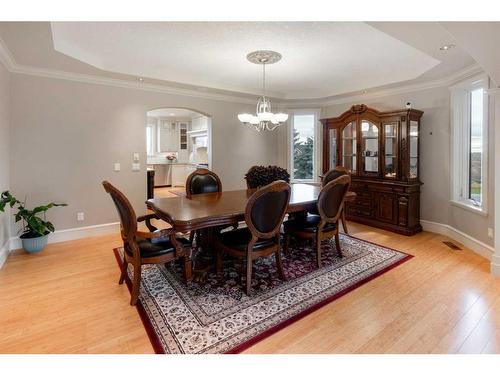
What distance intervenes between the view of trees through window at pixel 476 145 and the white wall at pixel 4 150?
19.3ft

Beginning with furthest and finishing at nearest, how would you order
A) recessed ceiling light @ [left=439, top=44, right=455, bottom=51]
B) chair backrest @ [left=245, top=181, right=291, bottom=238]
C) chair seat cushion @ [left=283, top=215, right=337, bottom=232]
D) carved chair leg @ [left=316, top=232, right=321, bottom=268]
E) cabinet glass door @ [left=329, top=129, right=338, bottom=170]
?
1. cabinet glass door @ [left=329, top=129, right=338, bottom=170]
2. chair seat cushion @ [left=283, top=215, right=337, bottom=232]
3. carved chair leg @ [left=316, top=232, right=321, bottom=268]
4. recessed ceiling light @ [left=439, top=44, right=455, bottom=51]
5. chair backrest @ [left=245, top=181, right=291, bottom=238]

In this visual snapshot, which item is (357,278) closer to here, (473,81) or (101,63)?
(473,81)

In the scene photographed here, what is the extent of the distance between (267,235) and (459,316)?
160cm

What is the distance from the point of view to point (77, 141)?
4094mm

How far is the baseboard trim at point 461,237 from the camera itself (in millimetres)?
3367

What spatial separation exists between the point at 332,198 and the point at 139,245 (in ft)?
6.52

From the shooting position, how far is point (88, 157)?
4.20 meters

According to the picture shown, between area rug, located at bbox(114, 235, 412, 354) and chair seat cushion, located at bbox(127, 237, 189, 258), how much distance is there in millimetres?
402

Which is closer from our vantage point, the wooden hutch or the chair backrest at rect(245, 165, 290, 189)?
the chair backrest at rect(245, 165, 290, 189)

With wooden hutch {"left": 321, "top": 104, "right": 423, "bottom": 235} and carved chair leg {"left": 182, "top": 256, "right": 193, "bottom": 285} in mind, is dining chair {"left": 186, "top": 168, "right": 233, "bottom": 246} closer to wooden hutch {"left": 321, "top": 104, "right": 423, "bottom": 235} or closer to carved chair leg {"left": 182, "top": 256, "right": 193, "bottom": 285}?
carved chair leg {"left": 182, "top": 256, "right": 193, "bottom": 285}

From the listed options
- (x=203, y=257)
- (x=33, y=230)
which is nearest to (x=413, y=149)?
(x=203, y=257)

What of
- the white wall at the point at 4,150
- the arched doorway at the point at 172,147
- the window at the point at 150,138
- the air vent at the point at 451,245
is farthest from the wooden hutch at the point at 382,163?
the window at the point at 150,138

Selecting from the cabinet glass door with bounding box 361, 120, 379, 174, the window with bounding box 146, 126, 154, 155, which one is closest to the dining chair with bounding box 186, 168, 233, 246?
the cabinet glass door with bounding box 361, 120, 379, 174

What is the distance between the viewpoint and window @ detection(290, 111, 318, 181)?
607cm
